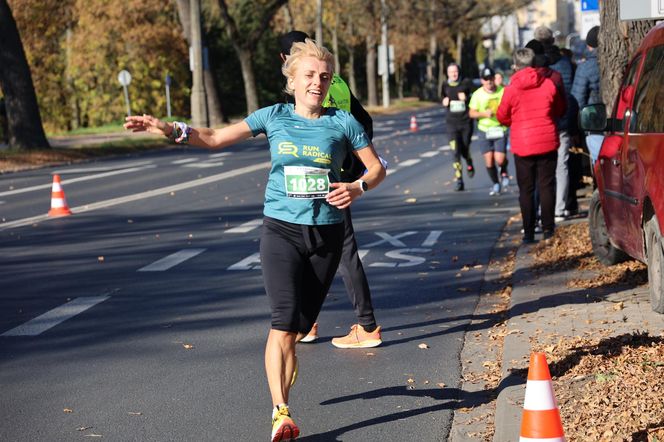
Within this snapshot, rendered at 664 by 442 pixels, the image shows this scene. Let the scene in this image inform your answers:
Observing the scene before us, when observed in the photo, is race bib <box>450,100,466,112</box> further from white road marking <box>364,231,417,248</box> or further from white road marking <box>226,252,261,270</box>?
white road marking <box>226,252,261,270</box>

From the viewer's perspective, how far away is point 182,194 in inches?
794

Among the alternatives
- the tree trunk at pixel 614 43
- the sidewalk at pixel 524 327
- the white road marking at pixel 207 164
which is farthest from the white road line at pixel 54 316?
the white road marking at pixel 207 164

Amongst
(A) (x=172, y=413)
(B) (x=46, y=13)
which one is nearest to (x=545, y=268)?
(A) (x=172, y=413)

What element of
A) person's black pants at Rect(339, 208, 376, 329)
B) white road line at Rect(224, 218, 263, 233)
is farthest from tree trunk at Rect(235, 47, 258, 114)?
person's black pants at Rect(339, 208, 376, 329)

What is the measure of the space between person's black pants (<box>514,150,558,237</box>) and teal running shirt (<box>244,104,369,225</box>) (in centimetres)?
653

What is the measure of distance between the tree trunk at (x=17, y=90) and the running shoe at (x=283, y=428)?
2802 cm

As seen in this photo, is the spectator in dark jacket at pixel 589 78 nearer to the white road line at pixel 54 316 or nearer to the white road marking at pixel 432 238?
the white road marking at pixel 432 238

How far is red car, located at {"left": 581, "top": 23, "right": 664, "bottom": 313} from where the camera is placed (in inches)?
316

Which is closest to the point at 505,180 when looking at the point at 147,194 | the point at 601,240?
the point at 147,194

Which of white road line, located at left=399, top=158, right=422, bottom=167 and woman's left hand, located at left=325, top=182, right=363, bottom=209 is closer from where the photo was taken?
woman's left hand, located at left=325, top=182, right=363, bottom=209

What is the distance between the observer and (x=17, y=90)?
32656mm

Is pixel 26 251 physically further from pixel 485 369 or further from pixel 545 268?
pixel 485 369

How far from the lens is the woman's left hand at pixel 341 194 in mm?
5652

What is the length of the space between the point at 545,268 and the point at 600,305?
2.18 m
